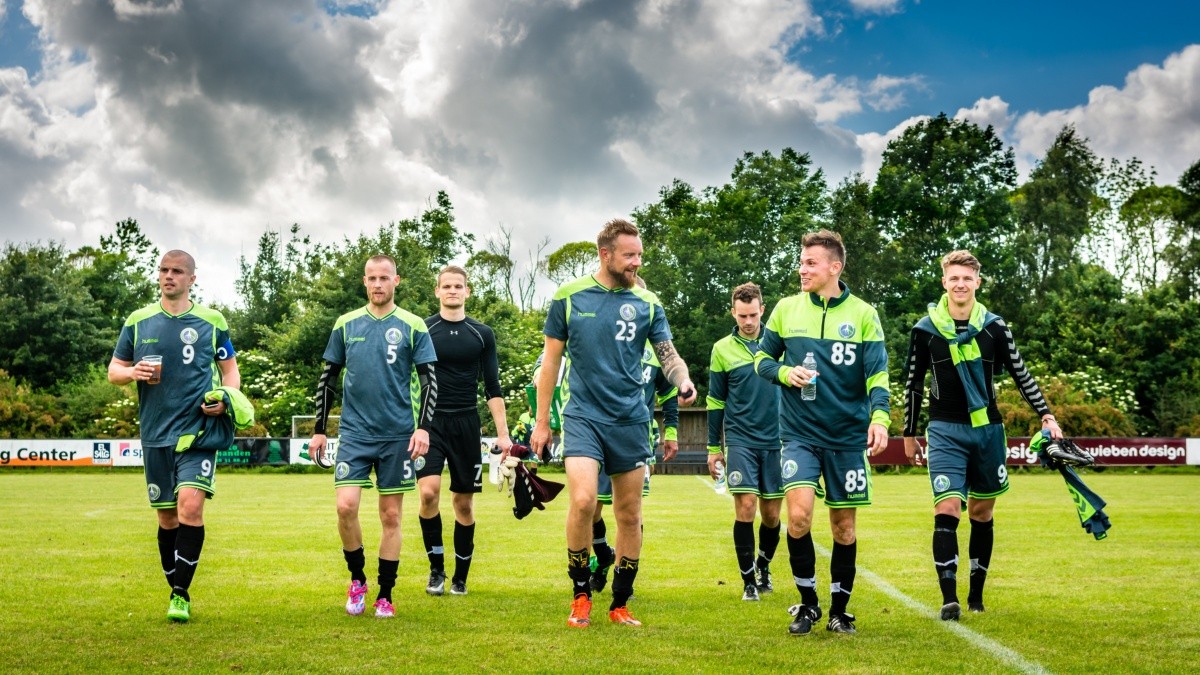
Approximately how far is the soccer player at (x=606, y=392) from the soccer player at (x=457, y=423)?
188 centimetres

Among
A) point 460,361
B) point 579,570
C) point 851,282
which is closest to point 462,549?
point 460,361

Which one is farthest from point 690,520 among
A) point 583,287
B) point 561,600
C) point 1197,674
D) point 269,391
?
point 269,391

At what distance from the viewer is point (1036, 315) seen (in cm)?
5750

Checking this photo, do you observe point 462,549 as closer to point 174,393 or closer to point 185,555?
point 185,555

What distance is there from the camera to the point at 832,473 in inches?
288

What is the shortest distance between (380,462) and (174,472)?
1400 mm

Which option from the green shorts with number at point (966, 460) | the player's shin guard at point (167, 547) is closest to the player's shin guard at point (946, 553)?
the green shorts with number at point (966, 460)

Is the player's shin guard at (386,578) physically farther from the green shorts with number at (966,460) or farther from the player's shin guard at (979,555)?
the player's shin guard at (979,555)

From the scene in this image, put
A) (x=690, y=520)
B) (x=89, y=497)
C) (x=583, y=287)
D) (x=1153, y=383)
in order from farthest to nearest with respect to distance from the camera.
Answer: (x=1153, y=383)
(x=89, y=497)
(x=690, y=520)
(x=583, y=287)

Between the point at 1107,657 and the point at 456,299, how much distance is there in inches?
216

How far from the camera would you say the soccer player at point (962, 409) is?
8.06m

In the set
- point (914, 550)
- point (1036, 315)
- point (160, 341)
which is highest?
point (1036, 315)

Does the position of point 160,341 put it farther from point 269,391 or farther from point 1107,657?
point 269,391

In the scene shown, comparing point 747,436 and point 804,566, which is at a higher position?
point 747,436
